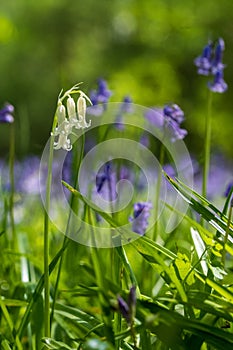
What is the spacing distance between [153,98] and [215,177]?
13.4ft

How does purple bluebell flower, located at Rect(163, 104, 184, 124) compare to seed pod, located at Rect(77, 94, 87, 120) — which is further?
purple bluebell flower, located at Rect(163, 104, 184, 124)

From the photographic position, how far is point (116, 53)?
11773mm

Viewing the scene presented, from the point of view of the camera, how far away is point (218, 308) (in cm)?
113

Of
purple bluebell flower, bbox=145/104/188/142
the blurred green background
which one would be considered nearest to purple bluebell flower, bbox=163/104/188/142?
purple bluebell flower, bbox=145/104/188/142

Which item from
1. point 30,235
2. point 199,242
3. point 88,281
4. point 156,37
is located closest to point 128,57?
point 156,37

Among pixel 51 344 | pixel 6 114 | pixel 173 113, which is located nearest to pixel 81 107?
pixel 51 344

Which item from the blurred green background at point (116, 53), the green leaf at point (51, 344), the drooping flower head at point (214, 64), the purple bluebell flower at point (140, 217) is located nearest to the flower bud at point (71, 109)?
the green leaf at point (51, 344)

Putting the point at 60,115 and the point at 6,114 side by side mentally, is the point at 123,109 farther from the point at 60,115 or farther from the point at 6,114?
the point at 60,115

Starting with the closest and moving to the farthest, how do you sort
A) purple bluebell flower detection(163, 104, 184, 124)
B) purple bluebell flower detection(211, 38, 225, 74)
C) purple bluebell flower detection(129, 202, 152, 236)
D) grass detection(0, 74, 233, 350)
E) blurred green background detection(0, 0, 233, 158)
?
1. grass detection(0, 74, 233, 350)
2. purple bluebell flower detection(129, 202, 152, 236)
3. purple bluebell flower detection(163, 104, 184, 124)
4. purple bluebell flower detection(211, 38, 225, 74)
5. blurred green background detection(0, 0, 233, 158)

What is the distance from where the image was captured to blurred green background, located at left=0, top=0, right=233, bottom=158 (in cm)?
945

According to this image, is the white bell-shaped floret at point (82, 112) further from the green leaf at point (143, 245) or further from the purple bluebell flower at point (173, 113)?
the purple bluebell flower at point (173, 113)

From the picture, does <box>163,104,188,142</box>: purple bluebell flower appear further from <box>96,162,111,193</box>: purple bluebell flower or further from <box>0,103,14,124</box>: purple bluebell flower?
<box>0,103,14,124</box>: purple bluebell flower

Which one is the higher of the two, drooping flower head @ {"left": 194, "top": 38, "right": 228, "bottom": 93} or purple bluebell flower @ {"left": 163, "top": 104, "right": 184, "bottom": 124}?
drooping flower head @ {"left": 194, "top": 38, "right": 228, "bottom": 93}

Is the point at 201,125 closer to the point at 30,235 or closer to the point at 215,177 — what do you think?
the point at 215,177
